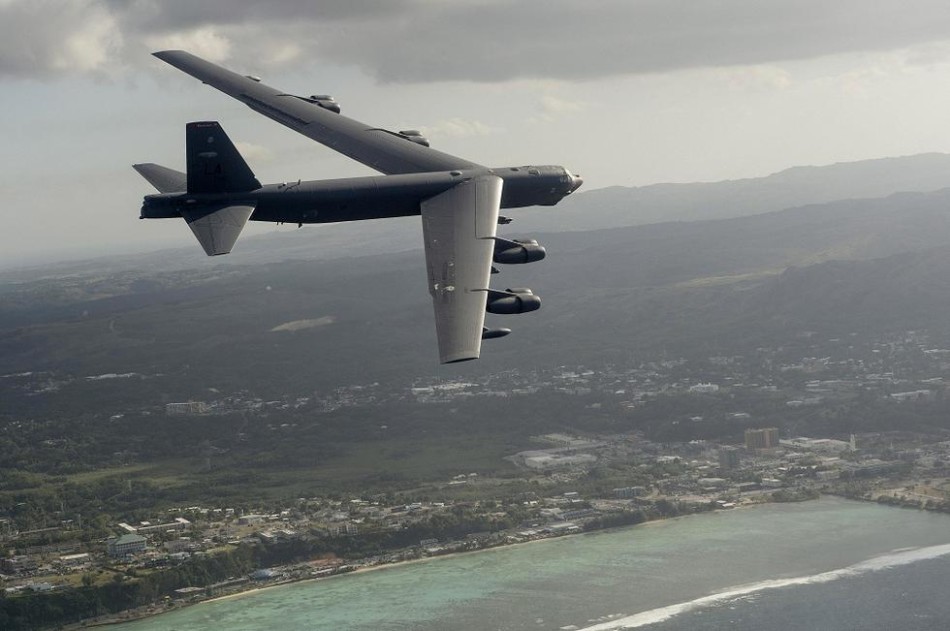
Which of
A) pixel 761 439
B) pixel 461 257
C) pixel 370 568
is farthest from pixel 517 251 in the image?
pixel 761 439

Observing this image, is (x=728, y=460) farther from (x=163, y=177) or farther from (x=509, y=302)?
(x=509, y=302)

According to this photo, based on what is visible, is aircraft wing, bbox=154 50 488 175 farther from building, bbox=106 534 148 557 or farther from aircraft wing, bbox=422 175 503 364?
building, bbox=106 534 148 557

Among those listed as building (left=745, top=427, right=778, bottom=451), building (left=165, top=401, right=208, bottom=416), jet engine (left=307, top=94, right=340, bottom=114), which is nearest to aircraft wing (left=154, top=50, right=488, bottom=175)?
jet engine (left=307, top=94, right=340, bottom=114)

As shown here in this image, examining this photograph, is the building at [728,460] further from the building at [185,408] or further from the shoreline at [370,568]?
the building at [185,408]

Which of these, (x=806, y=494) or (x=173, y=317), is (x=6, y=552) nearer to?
(x=806, y=494)

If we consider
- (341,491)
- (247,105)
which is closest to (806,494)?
(341,491)
